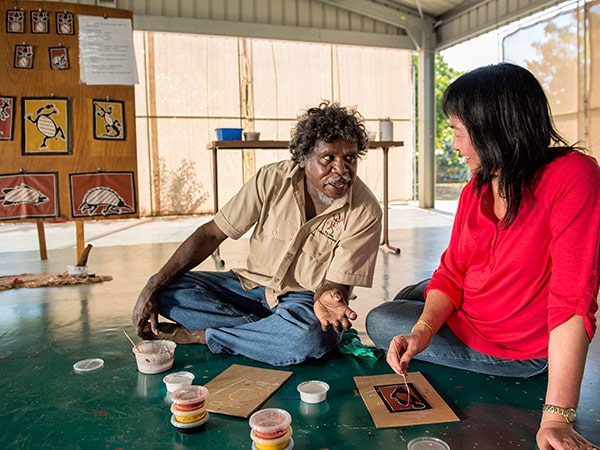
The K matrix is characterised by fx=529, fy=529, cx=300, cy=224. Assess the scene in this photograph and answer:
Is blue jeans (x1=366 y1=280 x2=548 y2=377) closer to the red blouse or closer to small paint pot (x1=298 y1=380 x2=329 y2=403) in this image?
the red blouse

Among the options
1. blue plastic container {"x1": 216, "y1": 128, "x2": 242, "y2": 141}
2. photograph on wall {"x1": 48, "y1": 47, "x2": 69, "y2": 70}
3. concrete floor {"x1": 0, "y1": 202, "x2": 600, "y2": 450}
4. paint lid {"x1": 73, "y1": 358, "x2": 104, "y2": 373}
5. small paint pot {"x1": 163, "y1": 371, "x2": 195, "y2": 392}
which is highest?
photograph on wall {"x1": 48, "y1": 47, "x2": 69, "y2": 70}

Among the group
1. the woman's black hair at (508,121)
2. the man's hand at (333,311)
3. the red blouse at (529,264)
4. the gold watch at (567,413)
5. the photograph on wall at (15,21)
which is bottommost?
the gold watch at (567,413)

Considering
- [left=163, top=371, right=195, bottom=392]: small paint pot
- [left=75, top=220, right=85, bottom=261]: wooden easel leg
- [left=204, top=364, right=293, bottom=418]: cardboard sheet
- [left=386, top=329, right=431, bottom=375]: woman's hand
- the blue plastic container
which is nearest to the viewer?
[left=386, top=329, right=431, bottom=375]: woman's hand

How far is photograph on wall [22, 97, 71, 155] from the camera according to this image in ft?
13.0

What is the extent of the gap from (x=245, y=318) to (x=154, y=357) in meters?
0.42

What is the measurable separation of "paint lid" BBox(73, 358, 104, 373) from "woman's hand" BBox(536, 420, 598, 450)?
5.47 ft

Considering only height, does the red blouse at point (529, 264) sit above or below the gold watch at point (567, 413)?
above

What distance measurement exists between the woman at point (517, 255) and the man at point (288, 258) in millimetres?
405

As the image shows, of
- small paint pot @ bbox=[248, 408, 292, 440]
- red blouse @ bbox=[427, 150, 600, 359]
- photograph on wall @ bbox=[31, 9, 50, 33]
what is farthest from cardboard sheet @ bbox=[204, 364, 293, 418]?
photograph on wall @ bbox=[31, 9, 50, 33]

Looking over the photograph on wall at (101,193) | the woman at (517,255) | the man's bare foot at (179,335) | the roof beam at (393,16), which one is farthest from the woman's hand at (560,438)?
the roof beam at (393,16)

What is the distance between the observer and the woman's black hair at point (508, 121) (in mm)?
1437

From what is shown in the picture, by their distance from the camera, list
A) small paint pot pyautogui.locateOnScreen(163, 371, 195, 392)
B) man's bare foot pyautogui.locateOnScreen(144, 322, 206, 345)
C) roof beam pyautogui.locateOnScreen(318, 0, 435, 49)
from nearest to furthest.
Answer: small paint pot pyautogui.locateOnScreen(163, 371, 195, 392) → man's bare foot pyautogui.locateOnScreen(144, 322, 206, 345) → roof beam pyautogui.locateOnScreen(318, 0, 435, 49)

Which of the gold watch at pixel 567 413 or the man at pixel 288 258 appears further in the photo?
the man at pixel 288 258

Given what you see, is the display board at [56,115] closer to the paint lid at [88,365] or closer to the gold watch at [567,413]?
the paint lid at [88,365]
